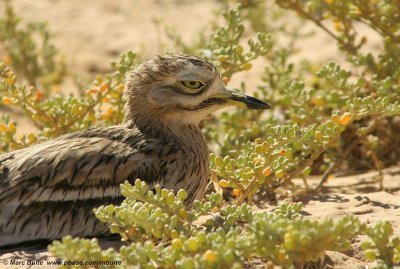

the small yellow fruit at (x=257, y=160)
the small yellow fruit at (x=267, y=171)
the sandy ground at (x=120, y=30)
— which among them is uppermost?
the sandy ground at (x=120, y=30)

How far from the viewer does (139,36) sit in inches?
372

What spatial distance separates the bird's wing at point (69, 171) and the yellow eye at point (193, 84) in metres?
0.53

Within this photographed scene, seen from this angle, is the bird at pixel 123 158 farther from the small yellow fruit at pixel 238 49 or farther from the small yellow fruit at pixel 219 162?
the small yellow fruit at pixel 238 49

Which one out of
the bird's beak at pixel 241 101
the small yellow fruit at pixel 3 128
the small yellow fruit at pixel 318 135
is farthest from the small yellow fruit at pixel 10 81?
the small yellow fruit at pixel 318 135

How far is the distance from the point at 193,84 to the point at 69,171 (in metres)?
0.93

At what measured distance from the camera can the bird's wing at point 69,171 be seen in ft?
14.1

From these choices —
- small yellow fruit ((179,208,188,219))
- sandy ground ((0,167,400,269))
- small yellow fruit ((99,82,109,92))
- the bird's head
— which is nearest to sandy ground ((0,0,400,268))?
sandy ground ((0,167,400,269))

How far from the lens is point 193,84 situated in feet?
15.6

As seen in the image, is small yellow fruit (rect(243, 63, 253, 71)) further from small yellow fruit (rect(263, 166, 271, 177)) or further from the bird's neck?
small yellow fruit (rect(263, 166, 271, 177))

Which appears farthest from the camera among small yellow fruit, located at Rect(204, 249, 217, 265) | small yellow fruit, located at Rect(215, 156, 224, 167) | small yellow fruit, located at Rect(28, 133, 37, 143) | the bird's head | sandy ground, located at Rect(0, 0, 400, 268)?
sandy ground, located at Rect(0, 0, 400, 268)

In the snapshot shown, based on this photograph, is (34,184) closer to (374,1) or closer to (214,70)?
(214,70)

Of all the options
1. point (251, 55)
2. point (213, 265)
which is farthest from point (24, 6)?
point (213, 265)

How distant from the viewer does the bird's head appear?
4.73m

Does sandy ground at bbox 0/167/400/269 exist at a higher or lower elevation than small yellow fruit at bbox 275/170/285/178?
lower
